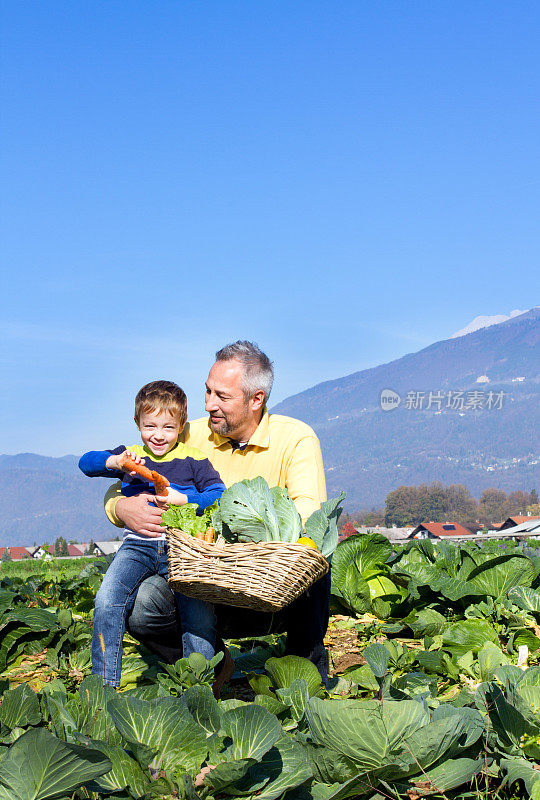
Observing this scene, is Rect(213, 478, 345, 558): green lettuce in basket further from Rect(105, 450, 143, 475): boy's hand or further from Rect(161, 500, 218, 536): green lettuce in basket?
Rect(105, 450, 143, 475): boy's hand

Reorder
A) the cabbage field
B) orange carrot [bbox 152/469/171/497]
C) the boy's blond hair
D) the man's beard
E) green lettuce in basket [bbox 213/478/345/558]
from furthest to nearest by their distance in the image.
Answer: the man's beard, the boy's blond hair, orange carrot [bbox 152/469/171/497], green lettuce in basket [bbox 213/478/345/558], the cabbage field

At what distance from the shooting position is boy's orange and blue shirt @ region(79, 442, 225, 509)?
376 centimetres

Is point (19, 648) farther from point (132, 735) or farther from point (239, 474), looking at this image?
point (132, 735)

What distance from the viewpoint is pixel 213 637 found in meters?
3.53

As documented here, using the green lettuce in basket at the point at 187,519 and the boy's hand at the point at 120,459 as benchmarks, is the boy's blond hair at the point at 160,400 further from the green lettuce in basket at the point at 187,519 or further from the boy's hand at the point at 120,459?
the green lettuce in basket at the point at 187,519

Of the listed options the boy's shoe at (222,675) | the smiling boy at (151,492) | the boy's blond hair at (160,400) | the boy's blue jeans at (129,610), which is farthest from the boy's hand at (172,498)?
the boy's shoe at (222,675)

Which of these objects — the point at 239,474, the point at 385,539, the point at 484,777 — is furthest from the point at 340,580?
the point at 484,777

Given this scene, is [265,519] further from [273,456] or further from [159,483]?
[273,456]

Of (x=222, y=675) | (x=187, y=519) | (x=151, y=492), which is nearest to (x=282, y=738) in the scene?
(x=187, y=519)

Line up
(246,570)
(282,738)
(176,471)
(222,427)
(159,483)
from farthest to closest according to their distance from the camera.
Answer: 1. (222,427)
2. (176,471)
3. (159,483)
4. (246,570)
5. (282,738)

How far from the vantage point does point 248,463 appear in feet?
14.1

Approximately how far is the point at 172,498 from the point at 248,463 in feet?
2.84

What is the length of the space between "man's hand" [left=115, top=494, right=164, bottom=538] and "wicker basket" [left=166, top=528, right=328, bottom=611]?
554 mm

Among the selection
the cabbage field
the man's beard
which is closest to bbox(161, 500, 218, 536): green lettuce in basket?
the cabbage field
